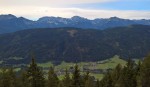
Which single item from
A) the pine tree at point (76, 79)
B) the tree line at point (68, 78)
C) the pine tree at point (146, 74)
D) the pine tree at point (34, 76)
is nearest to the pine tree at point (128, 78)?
the tree line at point (68, 78)

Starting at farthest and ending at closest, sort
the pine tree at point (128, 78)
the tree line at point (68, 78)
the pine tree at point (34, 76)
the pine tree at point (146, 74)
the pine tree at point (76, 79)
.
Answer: the pine tree at point (128, 78), the pine tree at point (146, 74), the pine tree at point (76, 79), the tree line at point (68, 78), the pine tree at point (34, 76)

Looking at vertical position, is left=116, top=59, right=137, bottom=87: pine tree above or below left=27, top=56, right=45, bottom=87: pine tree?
below

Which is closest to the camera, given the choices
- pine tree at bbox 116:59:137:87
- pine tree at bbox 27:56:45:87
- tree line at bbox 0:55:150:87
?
pine tree at bbox 27:56:45:87

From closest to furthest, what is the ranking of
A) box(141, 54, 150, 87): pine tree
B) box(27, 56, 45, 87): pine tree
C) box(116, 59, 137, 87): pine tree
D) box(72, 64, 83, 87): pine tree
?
box(27, 56, 45, 87): pine tree
box(72, 64, 83, 87): pine tree
box(141, 54, 150, 87): pine tree
box(116, 59, 137, 87): pine tree

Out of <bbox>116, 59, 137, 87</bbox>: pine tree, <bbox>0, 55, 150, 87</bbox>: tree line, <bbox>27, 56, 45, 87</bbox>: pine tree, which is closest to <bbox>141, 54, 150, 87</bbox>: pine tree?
<bbox>0, 55, 150, 87</bbox>: tree line

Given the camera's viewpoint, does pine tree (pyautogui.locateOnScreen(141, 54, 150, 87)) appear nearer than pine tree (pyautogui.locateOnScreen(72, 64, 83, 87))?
No

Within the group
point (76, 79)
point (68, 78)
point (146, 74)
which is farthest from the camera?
point (146, 74)

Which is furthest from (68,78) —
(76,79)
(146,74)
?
(146,74)

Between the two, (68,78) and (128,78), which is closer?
(68,78)

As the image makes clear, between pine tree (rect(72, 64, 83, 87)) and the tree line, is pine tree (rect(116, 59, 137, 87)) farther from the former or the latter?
pine tree (rect(72, 64, 83, 87))

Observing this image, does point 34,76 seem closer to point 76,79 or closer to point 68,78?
point 76,79

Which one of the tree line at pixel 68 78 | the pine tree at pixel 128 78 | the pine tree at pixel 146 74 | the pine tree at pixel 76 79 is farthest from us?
the pine tree at pixel 128 78

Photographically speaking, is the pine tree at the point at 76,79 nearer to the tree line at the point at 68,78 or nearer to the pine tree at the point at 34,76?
the tree line at the point at 68,78

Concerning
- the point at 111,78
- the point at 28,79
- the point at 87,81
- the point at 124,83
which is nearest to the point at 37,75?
the point at 28,79
